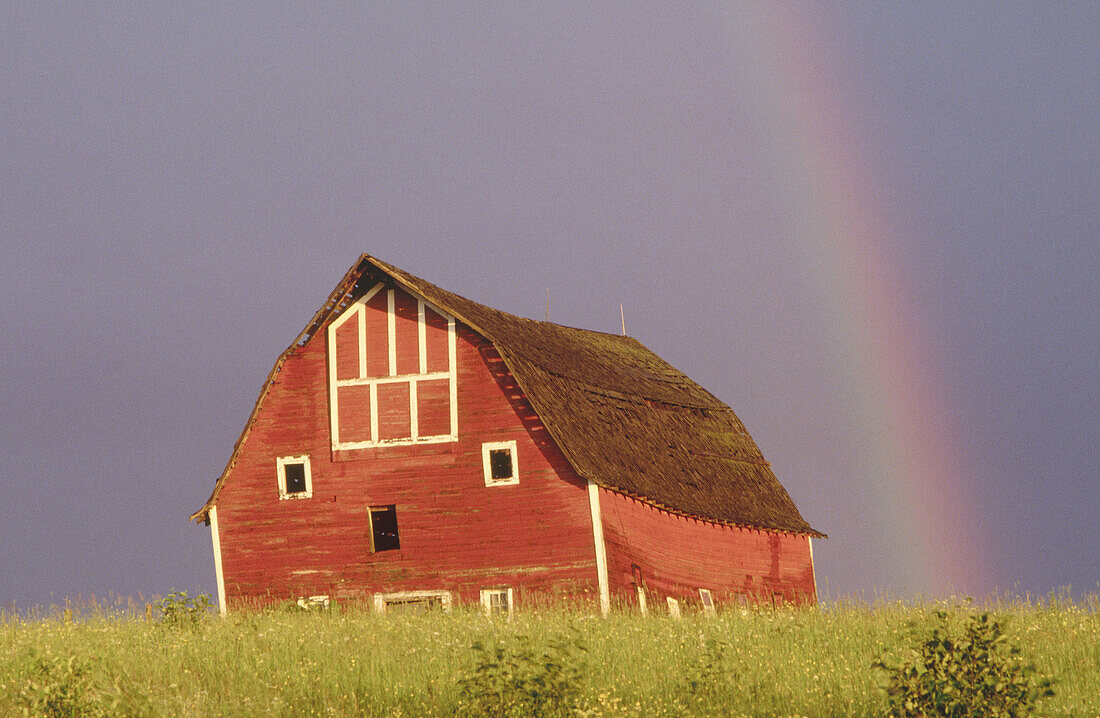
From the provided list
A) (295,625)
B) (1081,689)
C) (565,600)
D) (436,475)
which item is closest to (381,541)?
(436,475)

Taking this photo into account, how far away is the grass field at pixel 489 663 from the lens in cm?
1336

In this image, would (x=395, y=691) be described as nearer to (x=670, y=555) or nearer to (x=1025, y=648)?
(x=1025, y=648)

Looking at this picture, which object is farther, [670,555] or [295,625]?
[670,555]

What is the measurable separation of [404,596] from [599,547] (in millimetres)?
4692

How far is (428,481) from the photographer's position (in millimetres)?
27516

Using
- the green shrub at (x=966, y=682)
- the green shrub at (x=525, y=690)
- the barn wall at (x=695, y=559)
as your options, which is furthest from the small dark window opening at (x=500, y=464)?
the green shrub at (x=966, y=682)

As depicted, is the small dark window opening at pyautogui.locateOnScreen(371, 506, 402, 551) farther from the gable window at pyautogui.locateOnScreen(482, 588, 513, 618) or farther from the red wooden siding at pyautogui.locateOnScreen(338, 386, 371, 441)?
the gable window at pyautogui.locateOnScreen(482, 588, 513, 618)

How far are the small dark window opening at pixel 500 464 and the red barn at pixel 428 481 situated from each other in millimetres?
32

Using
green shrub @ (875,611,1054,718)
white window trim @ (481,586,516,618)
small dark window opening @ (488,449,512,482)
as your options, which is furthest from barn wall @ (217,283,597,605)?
green shrub @ (875,611,1054,718)

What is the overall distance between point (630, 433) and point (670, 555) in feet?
11.6

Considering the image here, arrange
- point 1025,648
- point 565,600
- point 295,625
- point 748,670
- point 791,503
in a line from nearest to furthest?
point 748,670
point 1025,648
point 295,625
point 565,600
point 791,503

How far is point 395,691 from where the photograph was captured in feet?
47.4

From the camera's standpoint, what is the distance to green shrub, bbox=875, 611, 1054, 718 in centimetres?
1136

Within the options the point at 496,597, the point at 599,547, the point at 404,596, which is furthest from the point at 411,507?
the point at 599,547
